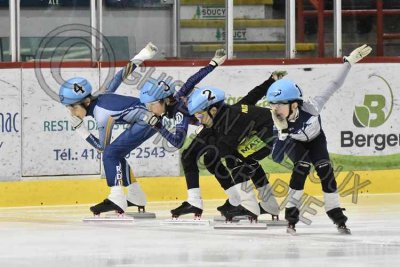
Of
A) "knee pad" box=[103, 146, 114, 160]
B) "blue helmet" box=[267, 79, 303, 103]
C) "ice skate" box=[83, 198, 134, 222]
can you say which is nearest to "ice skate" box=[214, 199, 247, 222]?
"ice skate" box=[83, 198, 134, 222]

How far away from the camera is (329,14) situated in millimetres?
18266

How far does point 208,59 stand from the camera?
1759 cm

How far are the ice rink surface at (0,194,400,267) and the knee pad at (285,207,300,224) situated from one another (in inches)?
5.5

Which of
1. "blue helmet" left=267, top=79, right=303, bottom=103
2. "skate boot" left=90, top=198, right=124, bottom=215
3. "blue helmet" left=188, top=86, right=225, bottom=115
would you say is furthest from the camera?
"skate boot" left=90, top=198, right=124, bottom=215

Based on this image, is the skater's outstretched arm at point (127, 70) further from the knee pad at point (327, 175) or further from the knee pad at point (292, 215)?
the knee pad at point (327, 175)

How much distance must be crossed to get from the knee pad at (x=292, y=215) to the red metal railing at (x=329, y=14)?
5.50 metres

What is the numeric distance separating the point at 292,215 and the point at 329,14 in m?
5.87

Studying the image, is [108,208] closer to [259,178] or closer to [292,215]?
[259,178]

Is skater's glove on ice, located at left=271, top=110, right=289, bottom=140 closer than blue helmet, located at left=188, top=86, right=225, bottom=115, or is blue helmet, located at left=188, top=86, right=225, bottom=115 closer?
skater's glove on ice, located at left=271, top=110, right=289, bottom=140

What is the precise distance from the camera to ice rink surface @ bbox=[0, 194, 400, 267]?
11023 millimetres

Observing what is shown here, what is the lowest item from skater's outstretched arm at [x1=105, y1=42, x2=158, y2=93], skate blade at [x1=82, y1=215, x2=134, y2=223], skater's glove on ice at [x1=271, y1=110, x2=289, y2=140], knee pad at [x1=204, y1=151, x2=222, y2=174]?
skate blade at [x1=82, y1=215, x2=134, y2=223]

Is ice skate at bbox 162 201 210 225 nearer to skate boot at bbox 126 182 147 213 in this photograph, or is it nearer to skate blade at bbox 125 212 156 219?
skate blade at bbox 125 212 156 219

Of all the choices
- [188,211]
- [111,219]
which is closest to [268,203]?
[188,211]

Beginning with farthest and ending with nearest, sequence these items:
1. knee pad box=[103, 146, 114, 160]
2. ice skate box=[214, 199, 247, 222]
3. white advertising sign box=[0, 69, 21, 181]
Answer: white advertising sign box=[0, 69, 21, 181] < knee pad box=[103, 146, 114, 160] < ice skate box=[214, 199, 247, 222]
